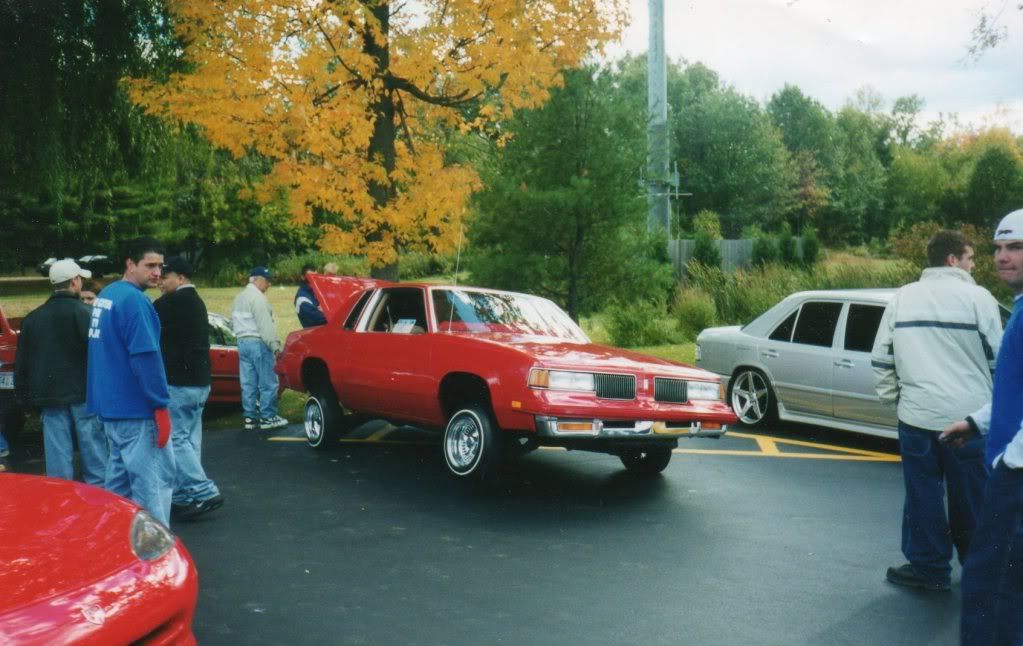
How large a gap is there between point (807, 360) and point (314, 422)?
5.02m

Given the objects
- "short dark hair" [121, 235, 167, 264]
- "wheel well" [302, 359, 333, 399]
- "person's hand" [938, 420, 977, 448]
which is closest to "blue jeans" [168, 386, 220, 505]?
"short dark hair" [121, 235, 167, 264]

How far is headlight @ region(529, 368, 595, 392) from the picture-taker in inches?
285

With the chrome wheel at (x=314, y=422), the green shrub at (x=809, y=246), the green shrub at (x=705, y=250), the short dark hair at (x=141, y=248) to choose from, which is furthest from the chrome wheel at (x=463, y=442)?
the green shrub at (x=809, y=246)

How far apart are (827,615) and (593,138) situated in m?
9.72

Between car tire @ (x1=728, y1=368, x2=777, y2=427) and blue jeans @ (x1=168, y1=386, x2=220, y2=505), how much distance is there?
6.00 metres

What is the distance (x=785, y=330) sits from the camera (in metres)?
10.3

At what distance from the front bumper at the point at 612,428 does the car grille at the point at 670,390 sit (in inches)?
8.0

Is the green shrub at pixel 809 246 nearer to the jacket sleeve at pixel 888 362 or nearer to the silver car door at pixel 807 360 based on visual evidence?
the silver car door at pixel 807 360

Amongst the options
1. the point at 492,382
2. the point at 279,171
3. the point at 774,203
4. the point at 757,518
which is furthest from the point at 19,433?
the point at 774,203

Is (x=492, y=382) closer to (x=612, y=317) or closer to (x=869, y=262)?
(x=612, y=317)

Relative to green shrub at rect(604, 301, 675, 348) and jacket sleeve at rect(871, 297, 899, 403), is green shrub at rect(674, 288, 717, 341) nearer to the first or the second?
green shrub at rect(604, 301, 675, 348)

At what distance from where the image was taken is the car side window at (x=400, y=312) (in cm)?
873

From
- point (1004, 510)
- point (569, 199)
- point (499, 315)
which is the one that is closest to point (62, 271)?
point (499, 315)

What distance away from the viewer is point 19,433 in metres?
10.6
